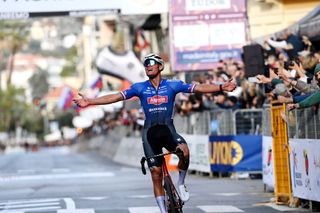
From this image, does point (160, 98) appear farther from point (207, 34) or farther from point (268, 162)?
point (207, 34)

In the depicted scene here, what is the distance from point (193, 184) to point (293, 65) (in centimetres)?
818

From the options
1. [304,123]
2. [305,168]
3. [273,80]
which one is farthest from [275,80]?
[305,168]

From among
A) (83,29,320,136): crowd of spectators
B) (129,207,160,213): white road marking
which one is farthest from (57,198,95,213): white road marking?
(83,29,320,136): crowd of spectators

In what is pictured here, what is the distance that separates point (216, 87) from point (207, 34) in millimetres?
18569

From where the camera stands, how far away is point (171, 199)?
1293 cm

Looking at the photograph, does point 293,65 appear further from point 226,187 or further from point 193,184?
point 193,184

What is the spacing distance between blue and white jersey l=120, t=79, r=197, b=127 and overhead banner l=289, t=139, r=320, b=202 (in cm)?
295

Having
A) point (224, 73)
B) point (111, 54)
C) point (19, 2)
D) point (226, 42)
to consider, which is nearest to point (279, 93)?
point (224, 73)

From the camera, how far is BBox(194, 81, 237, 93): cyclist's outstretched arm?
12.8 meters

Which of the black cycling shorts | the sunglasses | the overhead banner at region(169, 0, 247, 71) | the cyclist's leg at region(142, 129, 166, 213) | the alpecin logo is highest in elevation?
the overhead banner at region(169, 0, 247, 71)

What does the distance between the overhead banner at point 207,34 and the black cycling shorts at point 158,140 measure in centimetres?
1807

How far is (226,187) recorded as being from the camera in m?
22.3

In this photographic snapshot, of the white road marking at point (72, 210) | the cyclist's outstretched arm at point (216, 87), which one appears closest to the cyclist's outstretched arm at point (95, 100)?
the cyclist's outstretched arm at point (216, 87)

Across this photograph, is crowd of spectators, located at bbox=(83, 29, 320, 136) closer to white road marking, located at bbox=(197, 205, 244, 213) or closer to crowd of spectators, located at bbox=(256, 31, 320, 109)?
crowd of spectators, located at bbox=(256, 31, 320, 109)
